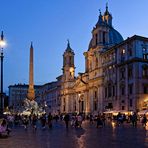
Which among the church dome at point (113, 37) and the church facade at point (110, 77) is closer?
the church facade at point (110, 77)

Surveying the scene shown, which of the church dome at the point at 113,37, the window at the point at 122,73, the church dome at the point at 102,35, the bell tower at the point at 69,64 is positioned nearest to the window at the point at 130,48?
the window at the point at 122,73

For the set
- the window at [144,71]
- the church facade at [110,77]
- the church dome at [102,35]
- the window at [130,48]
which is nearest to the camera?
the church facade at [110,77]

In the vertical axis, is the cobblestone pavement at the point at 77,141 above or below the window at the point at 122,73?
below

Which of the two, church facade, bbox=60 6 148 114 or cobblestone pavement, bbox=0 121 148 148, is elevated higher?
church facade, bbox=60 6 148 114

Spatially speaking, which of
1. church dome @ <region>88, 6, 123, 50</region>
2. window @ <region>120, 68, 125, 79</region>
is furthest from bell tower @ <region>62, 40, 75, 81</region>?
window @ <region>120, 68, 125, 79</region>

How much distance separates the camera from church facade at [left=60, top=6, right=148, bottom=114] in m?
67.1

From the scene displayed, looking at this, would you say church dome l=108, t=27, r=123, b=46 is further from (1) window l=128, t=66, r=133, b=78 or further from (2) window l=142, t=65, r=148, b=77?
(2) window l=142, t=65, r=148, b=77

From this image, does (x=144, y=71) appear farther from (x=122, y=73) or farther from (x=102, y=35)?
(x=102, y=35)

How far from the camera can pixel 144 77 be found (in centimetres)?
6738

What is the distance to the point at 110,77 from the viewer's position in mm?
77875

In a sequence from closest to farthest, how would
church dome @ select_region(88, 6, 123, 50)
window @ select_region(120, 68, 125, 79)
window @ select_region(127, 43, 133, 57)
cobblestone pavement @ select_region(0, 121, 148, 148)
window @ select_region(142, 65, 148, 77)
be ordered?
cobblestone pavement @ select_region(0, 121, 148, 148) < window @ select_region(142, 65, 148, 77) < window @ select_region(127, 43, 133, 57) < window @ select_region(120, 68, 125, 79) < church dome @ select_region(88, 6, 123, 50)

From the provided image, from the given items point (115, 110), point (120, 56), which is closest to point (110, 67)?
point (120, 56)

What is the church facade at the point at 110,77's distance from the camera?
67125mm

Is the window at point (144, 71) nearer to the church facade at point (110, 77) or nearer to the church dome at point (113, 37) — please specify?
the church facade at point (110, 77)
